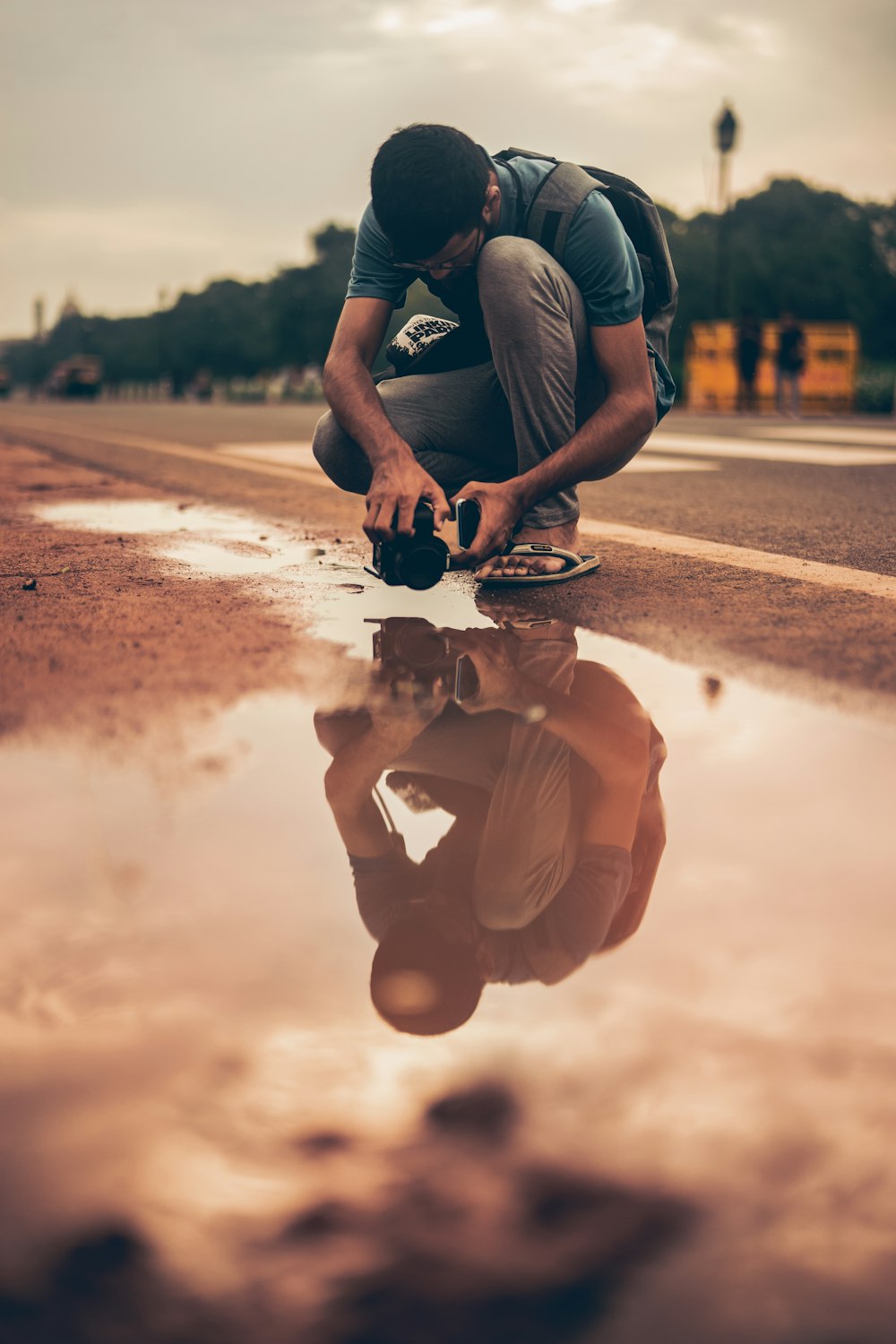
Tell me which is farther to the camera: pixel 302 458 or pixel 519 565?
pixel 302 458

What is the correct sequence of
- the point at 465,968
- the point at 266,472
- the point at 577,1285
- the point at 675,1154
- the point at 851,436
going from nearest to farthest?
the point at 577,1285, the point at 675,1154, the point at 465,968, the point at 266,472, the point at 851,436

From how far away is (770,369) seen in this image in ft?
92.8

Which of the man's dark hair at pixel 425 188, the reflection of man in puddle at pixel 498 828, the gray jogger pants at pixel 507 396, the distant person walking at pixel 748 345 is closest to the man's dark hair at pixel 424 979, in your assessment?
the reflection of man in puddle at pixel 498 828

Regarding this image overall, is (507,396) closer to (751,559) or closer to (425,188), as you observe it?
(425,188)

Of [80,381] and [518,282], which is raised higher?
[80,381]

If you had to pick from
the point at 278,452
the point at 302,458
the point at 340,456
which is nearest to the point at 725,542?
the point at 340,456

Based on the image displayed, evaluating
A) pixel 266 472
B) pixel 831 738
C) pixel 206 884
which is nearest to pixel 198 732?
pixel 206 884

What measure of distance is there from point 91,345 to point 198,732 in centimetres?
16034

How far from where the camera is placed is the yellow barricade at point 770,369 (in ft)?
90.0

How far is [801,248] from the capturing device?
240 feet

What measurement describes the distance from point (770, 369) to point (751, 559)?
25342 mm

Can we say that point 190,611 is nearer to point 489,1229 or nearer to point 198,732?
point 198,732

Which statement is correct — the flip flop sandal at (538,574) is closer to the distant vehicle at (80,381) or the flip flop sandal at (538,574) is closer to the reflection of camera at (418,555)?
the reflection of camera at (418,555)

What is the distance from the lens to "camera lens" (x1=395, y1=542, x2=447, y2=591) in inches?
134
